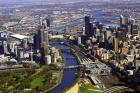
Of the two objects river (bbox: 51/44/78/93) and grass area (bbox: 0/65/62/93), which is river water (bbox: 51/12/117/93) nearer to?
river (bbox: 51/44/78/93)

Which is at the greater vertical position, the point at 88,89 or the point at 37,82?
the point at 88,89

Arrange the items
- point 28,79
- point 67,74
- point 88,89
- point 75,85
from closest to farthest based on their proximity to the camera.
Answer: point 75,85 < point 88,89 < point 28,79 < point 67,74

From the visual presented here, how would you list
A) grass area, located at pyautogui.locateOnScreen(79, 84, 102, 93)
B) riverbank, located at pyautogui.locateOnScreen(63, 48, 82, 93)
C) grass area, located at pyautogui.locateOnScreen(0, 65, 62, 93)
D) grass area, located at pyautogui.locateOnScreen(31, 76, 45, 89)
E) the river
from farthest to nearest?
grass area, located at pyautogui.locateOnScreen(31, 76, 45, 89), the river, grass area, located at pyautogui.locateOnScreen(0, 65, 62, 93), grass area, located at pyautogui.locateOnScreen(79, 84, 102, 93), riverbank, located at pyautogui.locateOnScreen(63, 48, 82, 93)

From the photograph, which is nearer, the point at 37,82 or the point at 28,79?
the point at 37,82

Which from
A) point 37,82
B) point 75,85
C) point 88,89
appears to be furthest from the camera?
point 37,82

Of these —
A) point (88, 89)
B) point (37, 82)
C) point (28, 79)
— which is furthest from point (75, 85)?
point (28, 79)

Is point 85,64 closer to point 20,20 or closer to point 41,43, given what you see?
point 41,43

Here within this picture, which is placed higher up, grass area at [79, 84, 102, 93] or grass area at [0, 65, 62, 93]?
grass area at [79, 84, 102, 93]

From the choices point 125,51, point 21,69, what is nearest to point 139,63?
point 125,51

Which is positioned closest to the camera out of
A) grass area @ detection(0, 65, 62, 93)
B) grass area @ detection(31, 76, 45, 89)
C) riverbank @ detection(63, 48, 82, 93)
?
riverbank @ detection(63, 48, 82, 93)

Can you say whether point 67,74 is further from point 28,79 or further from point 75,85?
point 75,85

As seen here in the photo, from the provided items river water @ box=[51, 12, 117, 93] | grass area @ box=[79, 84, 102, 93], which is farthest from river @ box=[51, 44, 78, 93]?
grass area @ box=[79, 84, 102, 93]

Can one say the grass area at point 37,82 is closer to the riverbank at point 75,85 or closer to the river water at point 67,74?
the river water at point 67,74
